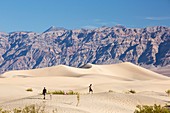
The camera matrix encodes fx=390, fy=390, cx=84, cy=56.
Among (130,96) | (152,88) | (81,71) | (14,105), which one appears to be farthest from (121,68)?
(14,105)

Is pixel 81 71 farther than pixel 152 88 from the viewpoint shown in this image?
Yes

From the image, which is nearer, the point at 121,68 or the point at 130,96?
the point at 130,96

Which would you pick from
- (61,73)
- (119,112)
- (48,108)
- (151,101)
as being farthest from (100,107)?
(61,73)

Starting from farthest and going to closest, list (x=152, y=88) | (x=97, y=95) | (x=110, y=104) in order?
(x=152, y=88) < (x=97, y=95) < (x=110, y=104)

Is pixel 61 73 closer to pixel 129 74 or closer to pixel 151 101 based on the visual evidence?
pixel 129 74

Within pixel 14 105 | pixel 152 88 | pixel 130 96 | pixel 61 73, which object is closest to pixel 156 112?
pixel 14 105

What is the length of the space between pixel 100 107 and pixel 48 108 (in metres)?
4.09

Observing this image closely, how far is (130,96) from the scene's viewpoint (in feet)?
99.1

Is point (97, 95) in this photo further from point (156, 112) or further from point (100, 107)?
point (156, 112)

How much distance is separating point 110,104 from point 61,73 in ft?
231

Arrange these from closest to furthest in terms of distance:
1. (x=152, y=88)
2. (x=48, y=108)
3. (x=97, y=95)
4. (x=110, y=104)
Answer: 1. (x=48, y=108)
2. (x=110, y=104)
3. (x=97, y=95)
4. (x=152, y=88)

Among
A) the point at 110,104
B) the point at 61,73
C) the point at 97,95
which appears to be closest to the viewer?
the point at 110,104

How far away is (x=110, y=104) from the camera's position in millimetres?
26469

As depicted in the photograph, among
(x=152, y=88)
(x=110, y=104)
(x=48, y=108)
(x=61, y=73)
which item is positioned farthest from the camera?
(x=61, y=73)
